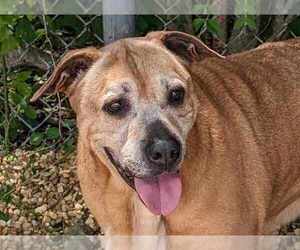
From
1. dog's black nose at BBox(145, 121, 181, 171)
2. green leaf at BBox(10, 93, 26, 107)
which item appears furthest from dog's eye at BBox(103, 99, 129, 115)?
green leaf at BBox(10, 93, 26, 107)

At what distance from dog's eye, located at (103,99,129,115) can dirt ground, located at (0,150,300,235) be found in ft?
3.52

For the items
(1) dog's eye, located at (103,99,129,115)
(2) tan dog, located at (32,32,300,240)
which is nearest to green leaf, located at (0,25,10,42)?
(2) tan dog, located at (32,32,300,240)

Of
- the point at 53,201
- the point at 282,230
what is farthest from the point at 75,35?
the point at 282,230

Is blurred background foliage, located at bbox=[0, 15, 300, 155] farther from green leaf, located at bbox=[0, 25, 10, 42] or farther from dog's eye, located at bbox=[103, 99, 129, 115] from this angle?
dog's eye, located at bbox=[103, 99, 129, 115]

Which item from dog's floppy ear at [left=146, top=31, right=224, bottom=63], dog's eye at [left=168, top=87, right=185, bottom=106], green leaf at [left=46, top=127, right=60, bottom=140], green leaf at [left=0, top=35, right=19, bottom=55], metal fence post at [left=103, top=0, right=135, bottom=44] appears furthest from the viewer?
green leaf at [left=46, top=127, right=60, bottom=140]

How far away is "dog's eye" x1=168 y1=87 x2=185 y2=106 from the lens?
342cm

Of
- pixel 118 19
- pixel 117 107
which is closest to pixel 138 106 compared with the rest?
pixel 117 107

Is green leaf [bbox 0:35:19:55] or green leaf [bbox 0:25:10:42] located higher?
green leaf [bbox 0:25:10:42]

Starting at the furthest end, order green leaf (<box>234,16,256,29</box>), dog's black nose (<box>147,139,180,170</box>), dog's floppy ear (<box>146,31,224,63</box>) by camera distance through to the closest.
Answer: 1. green leaf (<box>234,16,256,29</box>)
2. dog's floppy ear (<box>146,31,224,63</box>)
3. dog's black nose (<box>147,139,180,170</box>)

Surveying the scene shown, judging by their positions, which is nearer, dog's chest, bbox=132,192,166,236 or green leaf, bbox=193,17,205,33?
dog's chest, bbox=132,192,166,236

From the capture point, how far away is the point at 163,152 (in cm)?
330

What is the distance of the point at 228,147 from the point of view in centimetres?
368

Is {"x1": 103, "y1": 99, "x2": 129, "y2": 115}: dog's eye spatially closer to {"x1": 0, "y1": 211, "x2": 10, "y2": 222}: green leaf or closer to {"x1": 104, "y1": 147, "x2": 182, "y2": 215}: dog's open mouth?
{"x1": 104, "y1": 147, "x2": 182, "y2": 215}: dog's open mouth

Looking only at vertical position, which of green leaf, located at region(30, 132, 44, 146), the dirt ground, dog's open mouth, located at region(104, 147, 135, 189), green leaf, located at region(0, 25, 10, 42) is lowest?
the dirt ground
